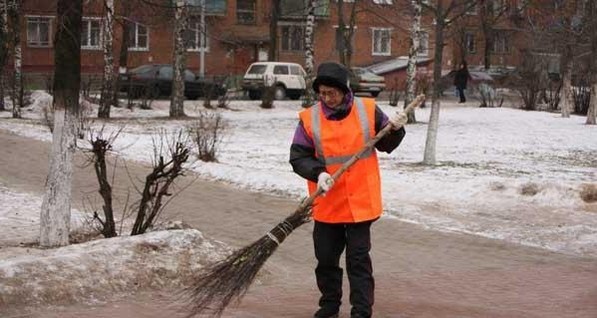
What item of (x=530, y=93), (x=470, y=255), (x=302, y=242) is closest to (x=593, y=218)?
(x=470, y=255)

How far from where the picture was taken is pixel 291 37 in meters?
51.4

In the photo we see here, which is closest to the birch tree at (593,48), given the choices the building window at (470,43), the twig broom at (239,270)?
the twig broom at (239,270)

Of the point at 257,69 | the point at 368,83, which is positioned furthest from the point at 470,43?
the point at 257,69

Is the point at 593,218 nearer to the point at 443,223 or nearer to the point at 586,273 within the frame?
the point at 443,223

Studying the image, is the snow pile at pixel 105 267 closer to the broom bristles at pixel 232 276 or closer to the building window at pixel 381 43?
the broom bristles at pixel 232 276

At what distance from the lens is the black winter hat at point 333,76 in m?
5.15

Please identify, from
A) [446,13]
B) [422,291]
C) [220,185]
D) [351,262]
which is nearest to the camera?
[351,262]

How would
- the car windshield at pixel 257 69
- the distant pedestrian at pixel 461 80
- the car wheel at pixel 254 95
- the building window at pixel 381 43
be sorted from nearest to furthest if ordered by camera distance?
1. the distant pedestrian at pixel 461 80
2. the car wheel at pixel 254 95
3. the car windshield at pixel 257 69
4. the building window at pixel 381 43

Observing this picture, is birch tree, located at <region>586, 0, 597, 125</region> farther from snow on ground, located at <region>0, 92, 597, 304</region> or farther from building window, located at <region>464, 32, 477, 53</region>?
building window, located at <region>464, 32, 477, 53</region>

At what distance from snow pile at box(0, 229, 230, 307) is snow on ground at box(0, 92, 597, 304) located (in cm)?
4

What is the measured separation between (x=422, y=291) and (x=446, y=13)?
8.76 metres

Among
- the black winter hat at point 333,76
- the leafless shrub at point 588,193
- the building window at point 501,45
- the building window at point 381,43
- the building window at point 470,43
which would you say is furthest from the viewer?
the building window at point 501,45

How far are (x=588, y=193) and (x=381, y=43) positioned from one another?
44.1 metres

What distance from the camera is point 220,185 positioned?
1222 centimetres
